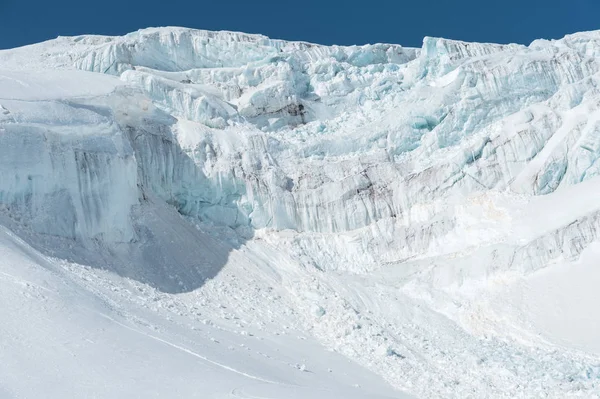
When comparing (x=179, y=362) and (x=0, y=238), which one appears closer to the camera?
(x=179, y=362)

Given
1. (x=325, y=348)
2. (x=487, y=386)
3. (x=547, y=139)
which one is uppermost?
(x=547, y=139)

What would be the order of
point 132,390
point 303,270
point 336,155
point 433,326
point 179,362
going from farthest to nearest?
point 336,155
point 303,270
point 433,326
point 179,362
point 132,390

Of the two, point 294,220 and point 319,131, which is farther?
point 319,131

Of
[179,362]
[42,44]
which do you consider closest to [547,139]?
[179,362]

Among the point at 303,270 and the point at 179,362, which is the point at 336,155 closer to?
the point at 303,270

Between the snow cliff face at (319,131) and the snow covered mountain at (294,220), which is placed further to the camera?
the snow cliff face at (319,131)

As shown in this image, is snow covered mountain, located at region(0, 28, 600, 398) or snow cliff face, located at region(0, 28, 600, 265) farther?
snow cliff face, located at region(0, 28, 600, 265)

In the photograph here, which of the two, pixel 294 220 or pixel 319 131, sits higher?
pixel 319 131

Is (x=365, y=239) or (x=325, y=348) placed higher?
(x=365, y=239)
